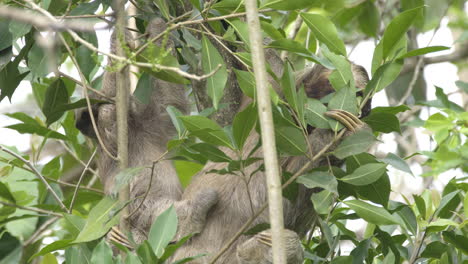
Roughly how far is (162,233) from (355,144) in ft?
2.82

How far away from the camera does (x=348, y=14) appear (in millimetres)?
5367

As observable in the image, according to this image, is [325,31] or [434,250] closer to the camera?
[325,31]

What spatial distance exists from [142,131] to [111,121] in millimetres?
316

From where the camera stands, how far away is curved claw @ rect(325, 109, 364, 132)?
9.21 ft

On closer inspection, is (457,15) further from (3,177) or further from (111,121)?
(3,177)

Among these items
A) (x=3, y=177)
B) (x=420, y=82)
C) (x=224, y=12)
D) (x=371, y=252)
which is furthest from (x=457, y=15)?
(x=3, y=177)

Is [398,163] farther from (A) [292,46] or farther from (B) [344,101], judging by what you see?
(A) [292,46]

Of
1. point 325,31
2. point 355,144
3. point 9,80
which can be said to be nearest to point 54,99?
point 9,80

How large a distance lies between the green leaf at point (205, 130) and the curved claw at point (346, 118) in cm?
46

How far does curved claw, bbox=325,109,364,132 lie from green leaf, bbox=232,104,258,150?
37 centimetres

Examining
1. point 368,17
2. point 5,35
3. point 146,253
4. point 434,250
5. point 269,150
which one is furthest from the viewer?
point 368,17

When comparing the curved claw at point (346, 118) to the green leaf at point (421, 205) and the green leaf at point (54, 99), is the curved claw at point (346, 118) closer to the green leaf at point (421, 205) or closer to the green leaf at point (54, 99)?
the green leaf at point (421, 205)

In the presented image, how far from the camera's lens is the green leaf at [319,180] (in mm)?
2592

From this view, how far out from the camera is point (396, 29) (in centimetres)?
280
